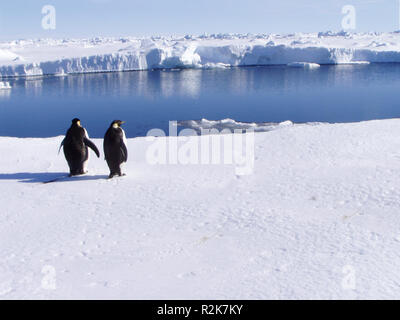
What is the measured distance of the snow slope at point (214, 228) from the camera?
353 cm

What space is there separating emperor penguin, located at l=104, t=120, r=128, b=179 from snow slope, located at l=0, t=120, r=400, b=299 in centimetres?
26

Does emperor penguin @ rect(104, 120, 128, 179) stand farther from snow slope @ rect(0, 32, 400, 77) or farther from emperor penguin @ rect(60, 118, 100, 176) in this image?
snow slope @ rect(0, 32, 400, 77)

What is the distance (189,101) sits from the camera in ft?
88.6

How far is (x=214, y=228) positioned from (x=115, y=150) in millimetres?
2566

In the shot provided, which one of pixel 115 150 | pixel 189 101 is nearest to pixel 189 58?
pixel 189 101

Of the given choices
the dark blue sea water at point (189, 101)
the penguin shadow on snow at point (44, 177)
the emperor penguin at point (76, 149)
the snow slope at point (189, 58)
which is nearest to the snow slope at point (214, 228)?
the penguin shadow on snow at point (44, 177)

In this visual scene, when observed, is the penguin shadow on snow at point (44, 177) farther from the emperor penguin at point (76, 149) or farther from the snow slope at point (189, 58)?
the snow slope at point (189, 58)

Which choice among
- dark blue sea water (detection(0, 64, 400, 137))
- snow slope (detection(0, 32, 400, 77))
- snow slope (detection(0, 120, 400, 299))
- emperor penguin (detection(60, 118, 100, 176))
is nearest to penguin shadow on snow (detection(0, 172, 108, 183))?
snow slope (detection(0, 120, 400, 299))

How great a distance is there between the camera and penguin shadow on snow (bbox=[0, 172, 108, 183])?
6.62 meters

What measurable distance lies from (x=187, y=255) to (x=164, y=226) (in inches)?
30.6

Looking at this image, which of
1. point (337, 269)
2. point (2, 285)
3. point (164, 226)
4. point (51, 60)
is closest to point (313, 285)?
point (337, 269)

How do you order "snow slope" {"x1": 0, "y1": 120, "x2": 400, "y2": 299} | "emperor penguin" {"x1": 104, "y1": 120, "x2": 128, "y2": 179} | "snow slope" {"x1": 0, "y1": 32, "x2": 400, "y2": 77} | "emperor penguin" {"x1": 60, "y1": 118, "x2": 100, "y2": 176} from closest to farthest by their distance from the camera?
"snow slope" {"x1": 0, "y1": 120, "x2": 400, "y2": 299} < "emperor penguin" {"x1": 104, "y1": 120, "x2": 128, "y2": 179} < "emperor penguin" {"x1": 60, "y1": 118, "x2": 100, "y2": 176} < "snow slope" {"x1": 0, "y1": 32, "x2": 400, "y2": 77}

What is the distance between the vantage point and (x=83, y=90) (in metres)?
34.2
